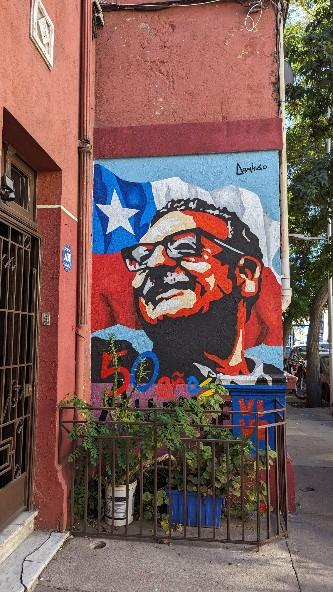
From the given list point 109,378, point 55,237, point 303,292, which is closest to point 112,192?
point 55,237

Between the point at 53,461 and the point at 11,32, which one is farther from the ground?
the point at 11,32

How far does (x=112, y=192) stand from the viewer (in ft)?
17.7

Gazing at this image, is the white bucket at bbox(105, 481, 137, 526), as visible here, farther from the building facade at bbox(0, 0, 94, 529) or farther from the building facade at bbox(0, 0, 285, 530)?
the building facade at bbox(0, 0, 285, 530)

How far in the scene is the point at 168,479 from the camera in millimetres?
4305

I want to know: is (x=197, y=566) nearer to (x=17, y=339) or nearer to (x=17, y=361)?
(x=17, y=361)

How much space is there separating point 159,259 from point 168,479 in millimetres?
2228

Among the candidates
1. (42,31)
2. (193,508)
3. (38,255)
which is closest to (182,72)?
(42,31)

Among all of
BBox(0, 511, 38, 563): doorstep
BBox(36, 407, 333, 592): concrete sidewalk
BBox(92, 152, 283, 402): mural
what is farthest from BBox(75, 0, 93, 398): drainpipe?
BBox(36, 407, 333, 592): concrete sidewalk

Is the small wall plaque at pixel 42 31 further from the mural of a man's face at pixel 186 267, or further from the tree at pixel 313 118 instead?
the tree at pixel 313 118

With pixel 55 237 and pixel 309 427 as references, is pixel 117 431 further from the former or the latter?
pixel 309 427

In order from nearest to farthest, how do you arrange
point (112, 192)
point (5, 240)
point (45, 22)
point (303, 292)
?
point (5, 240) → point (45, 22) → point (112, 192) → point (303, 292)

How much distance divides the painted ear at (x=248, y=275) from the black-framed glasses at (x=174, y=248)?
121mm

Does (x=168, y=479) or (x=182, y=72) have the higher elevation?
(x=182, y=72)

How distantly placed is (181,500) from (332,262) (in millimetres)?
7576
